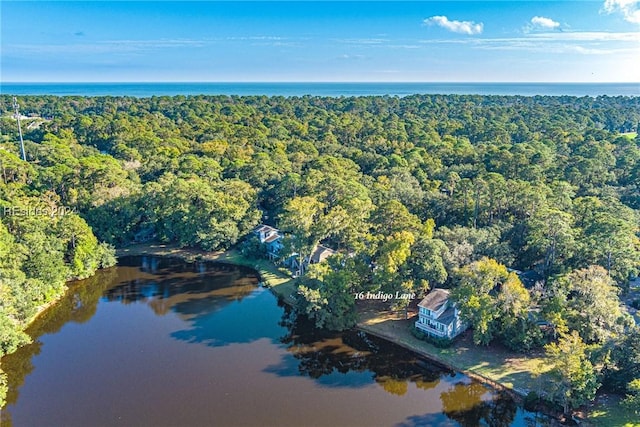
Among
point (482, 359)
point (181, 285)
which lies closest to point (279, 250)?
point (181, 285)

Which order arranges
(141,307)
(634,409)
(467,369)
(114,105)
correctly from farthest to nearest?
1. (114,105)
2. (141,307)
3. (467,369)
4. (634,409)

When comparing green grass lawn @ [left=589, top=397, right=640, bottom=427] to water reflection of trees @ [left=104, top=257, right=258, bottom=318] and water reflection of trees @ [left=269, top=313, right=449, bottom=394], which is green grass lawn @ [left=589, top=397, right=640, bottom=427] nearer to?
water reflection of trees @ [left=269, top=313, right=449, bottom=394]

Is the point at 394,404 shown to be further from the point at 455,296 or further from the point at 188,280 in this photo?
the point at 188,280

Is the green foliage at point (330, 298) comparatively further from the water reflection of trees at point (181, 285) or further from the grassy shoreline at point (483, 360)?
the water reflection of trees at point (181, 285)

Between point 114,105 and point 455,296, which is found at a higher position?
point 114,105

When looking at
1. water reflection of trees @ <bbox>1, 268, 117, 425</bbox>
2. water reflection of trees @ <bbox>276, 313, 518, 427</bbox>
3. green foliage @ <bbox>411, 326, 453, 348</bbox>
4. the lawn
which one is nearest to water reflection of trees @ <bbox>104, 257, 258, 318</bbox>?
water reflection of trees @ <bbox>1, 268, 117, 425</bbox>

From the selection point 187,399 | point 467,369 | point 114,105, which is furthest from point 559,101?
point 187,399
